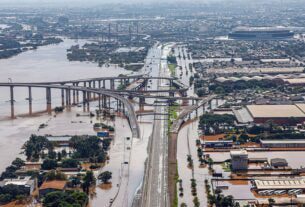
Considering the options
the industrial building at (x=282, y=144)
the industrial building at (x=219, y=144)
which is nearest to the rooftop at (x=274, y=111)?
the industrial building at (x=282, y=144)

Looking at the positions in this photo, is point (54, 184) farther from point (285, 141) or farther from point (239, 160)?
point (285, 141)

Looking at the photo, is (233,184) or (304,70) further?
(304,70)

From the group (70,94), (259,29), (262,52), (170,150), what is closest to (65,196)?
(170,150)

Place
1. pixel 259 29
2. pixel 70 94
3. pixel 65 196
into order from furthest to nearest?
1. pixel 259 29
2. pixel 70 94
3. pixel 65 196

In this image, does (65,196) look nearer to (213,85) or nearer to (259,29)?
(213,85)

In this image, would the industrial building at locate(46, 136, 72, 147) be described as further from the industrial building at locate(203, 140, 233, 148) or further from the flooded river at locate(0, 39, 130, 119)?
the flooded river at locate(0, 39, 130, 119)

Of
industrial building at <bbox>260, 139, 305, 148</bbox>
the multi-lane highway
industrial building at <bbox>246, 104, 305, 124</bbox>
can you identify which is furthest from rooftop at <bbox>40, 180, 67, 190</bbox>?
industrial building at <bbox>246, 104, 305, 124</bbox>
